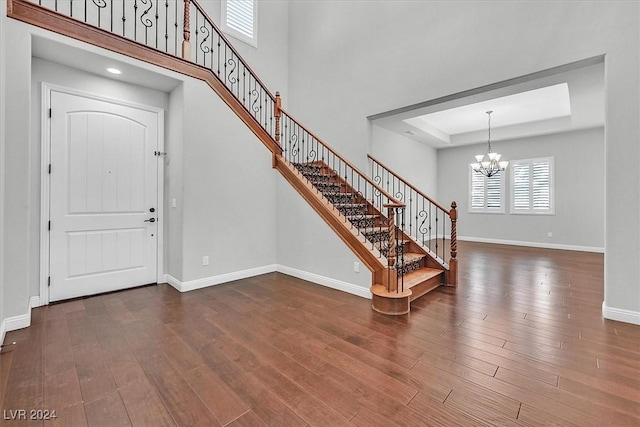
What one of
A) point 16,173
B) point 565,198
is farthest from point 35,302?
point 565,198

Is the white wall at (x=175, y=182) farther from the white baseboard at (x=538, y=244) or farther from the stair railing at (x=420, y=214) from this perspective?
the white baseboard at (x=538, y=244)

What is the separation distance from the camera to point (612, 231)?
2.88 metres

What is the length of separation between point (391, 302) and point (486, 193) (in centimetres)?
702

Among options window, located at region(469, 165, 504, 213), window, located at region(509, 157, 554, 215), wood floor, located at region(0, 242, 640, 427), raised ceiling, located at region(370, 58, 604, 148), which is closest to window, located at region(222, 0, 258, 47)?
raised ceiling, located at region(370, 58, 604, 148)

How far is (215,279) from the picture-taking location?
13.7 feet

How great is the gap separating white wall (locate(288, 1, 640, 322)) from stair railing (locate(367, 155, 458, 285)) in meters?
1.28

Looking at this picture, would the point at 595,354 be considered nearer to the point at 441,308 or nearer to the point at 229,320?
the point at 441,308

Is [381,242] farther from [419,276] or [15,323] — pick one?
[15,323]

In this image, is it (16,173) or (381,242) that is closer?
(16,173)

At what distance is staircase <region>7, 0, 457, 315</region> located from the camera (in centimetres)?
313

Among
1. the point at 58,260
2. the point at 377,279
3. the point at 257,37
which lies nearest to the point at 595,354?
the point at 377,279

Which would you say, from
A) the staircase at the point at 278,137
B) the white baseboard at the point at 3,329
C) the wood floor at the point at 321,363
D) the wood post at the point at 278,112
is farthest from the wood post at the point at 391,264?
the white baseboard at the point at 3,329

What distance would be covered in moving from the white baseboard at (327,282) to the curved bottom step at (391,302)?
39cm

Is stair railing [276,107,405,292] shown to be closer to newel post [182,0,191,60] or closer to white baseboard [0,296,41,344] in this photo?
newel post [182,0,191,60]
